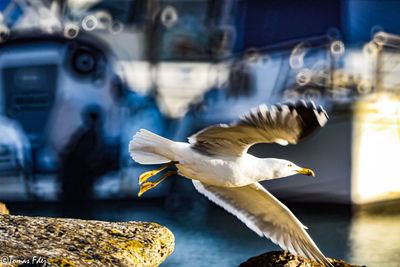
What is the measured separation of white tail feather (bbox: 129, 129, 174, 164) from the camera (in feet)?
9.07

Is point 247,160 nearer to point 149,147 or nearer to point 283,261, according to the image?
point 149,147

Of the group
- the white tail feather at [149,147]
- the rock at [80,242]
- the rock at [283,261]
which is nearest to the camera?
the rock at [80,242]

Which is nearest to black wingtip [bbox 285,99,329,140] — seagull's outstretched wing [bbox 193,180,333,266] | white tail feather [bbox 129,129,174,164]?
white tail feather [bbox 129,129,174,164]

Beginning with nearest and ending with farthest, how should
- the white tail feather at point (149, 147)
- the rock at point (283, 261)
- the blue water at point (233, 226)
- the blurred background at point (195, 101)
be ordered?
the white tail feather at point (149, 147) → the rock at point (283, 261) → the blurred background at point (195, 101) → the blue water at point (233, 226)

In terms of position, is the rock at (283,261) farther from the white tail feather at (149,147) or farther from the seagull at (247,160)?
the white tail feather at (149,147)

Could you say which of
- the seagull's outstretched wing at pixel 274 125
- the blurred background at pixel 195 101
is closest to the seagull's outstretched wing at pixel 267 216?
the seagull's outstretched wing at pixel 274 125

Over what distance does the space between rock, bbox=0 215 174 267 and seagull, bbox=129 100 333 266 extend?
0.84 feet

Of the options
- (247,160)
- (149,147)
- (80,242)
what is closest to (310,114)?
(247,160)

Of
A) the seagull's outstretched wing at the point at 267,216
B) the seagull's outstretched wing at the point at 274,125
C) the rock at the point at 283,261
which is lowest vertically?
the rock at the point at 283,261

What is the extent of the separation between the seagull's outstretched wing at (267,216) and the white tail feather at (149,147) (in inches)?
23.7

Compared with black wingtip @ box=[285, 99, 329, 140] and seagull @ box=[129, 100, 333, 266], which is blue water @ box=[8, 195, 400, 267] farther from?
black wingtip @ box=[285, 99, 329, 140]

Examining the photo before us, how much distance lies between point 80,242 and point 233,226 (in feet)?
15.9

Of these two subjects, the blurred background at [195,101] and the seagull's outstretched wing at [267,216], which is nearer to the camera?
the seagull's outstretched wing at [267,216]

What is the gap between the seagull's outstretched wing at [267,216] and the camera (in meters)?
3.21
